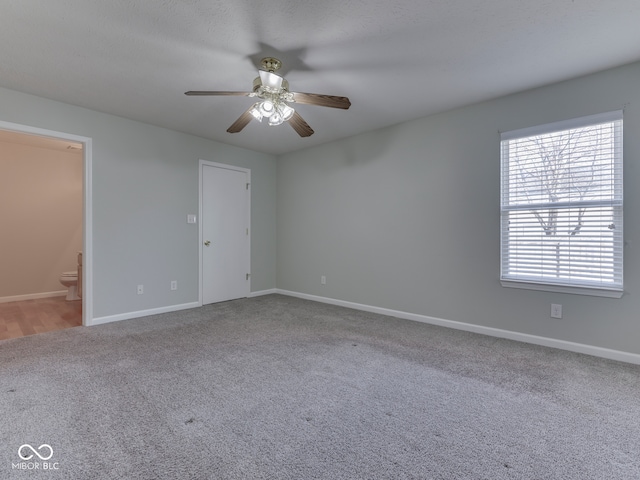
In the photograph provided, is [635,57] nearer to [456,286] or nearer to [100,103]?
[456,286]

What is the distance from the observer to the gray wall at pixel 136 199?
138 inches

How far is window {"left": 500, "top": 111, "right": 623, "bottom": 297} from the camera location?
267 centimetres

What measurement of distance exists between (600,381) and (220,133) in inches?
186

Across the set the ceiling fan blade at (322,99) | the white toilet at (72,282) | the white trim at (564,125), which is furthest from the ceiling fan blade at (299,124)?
the white toilet at (72,282)

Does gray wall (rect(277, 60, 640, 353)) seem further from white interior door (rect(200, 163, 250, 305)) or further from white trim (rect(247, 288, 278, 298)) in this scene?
white interior door (rect(200, 163, 250, 305))

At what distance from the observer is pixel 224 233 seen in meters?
4.89

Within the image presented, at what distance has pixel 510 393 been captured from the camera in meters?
2.11

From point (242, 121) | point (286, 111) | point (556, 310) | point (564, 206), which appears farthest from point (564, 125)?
point (242, 121)

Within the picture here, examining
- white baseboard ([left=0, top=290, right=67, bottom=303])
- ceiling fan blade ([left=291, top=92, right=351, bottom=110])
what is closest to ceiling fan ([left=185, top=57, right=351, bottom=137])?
ceiling fan blade ([left=291, top=92, right=351, bottom=110])

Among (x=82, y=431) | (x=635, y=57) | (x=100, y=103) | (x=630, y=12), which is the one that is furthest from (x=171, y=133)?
(x=635, y=57)

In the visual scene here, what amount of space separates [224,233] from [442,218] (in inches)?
125

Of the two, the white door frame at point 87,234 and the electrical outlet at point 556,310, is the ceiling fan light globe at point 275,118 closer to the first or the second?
the white door frame at point 87,234

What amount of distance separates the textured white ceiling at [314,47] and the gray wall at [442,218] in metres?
0.28

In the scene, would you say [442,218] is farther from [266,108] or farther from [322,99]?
[266,108]
